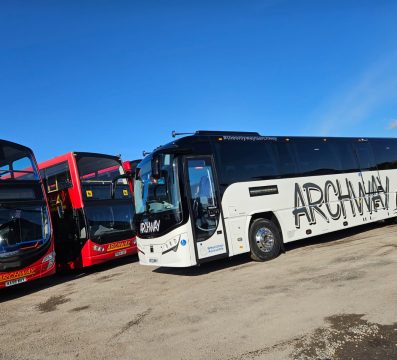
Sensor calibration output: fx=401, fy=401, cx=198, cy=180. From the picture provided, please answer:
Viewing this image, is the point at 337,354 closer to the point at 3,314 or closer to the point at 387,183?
the point at 3,314

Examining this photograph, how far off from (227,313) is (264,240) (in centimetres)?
421

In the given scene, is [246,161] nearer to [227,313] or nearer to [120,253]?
[227,313]

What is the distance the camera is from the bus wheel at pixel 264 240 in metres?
9.62

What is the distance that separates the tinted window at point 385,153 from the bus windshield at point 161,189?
28.1ft

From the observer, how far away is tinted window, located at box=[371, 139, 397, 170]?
14.0 metres

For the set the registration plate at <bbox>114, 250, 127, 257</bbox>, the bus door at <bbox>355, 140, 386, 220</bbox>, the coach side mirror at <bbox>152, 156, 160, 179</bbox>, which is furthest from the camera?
the bus door at <bbox>355, 140, 386, 220</bbox>

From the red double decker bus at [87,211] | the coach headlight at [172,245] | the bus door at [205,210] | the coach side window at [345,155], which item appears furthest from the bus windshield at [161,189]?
the coach side window at [345,155]

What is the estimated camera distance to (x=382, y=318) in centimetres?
486

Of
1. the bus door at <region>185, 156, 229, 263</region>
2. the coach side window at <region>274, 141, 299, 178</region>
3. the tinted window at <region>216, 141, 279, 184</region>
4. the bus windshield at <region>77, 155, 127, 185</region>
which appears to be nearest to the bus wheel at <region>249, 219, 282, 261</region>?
the bus door at <region>185, 156, 229, 263</region>

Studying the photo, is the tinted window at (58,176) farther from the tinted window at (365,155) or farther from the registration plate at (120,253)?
the tinted window at (365,155)

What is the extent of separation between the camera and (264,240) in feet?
32.1

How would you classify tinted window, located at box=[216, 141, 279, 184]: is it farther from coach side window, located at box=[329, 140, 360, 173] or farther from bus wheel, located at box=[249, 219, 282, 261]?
coach side window, located at box=[329, 140, 360, 173]

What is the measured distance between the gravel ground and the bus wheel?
348 millimetres

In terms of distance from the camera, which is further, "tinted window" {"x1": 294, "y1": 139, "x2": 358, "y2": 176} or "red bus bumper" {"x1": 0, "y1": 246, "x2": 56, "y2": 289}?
"tinted window" {"x1": 294, "y1": 139, "x2": 358, "y2": 176}
